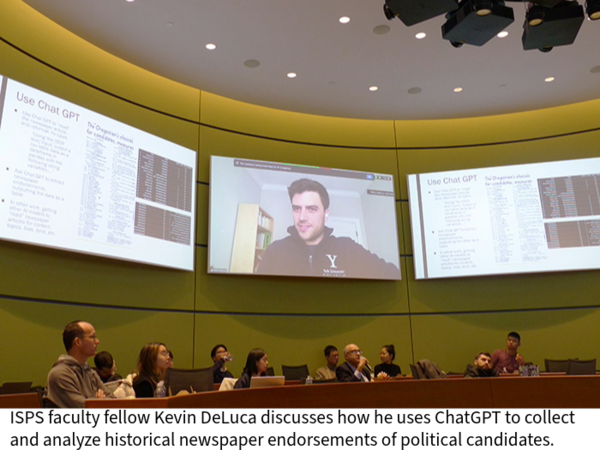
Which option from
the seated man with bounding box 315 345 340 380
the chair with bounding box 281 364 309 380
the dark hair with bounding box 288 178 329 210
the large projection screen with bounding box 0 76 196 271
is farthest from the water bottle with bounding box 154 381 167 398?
the dark hair with bounding box 288 178 329 210

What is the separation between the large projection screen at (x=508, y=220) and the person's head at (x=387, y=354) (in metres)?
1.11

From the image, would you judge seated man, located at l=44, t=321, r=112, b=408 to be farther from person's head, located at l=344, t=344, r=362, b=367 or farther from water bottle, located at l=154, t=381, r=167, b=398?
person's head, located at l=344, t=344, r=362, b=367

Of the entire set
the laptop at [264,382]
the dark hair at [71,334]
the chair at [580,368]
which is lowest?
the chair at [580,368]

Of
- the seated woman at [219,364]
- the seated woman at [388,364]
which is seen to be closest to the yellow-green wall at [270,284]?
the seated woman at [388,364]

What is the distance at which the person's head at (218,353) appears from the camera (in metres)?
5.45

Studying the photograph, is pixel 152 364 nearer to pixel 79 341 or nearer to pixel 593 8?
pixel 79 341

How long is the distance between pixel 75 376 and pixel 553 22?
441cm

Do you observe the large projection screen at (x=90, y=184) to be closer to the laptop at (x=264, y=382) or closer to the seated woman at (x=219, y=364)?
the seated woman at (x=219, y=364)

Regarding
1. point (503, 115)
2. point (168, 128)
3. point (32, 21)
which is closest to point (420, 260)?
point (503, 115)

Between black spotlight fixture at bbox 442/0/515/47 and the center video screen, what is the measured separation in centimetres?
294

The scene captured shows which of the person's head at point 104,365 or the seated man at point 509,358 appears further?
the seated man at point 509,358

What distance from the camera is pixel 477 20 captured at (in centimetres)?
436

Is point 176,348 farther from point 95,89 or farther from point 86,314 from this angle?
point 95,89

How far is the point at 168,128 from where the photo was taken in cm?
635
